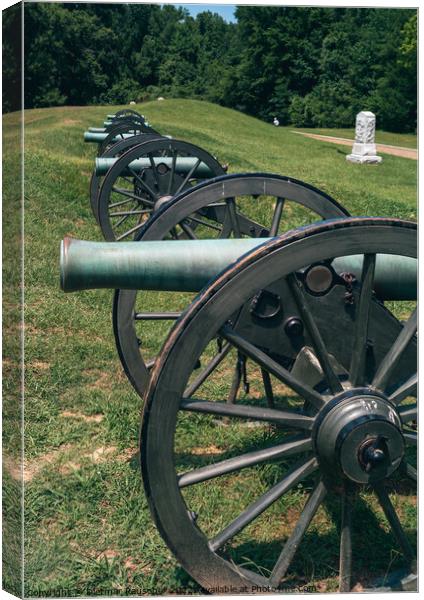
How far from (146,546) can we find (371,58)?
11915mm

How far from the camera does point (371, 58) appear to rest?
13.1m

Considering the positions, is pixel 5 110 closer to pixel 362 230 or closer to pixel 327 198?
pixel 362 230

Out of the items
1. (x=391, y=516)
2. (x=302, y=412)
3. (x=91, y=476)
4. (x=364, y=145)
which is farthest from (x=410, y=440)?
(x=364, y=145)

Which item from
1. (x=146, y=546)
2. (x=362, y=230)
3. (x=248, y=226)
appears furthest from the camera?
(x=248, y=226)

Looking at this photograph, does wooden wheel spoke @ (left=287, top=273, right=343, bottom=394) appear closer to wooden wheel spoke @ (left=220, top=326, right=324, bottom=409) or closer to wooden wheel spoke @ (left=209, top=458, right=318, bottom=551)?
wooden wheel spoke @ (left=220, top=326, right=324, bottom=409)

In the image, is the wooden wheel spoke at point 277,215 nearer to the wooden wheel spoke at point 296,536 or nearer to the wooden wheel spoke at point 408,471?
the wooden wheel spoke at point 408,471

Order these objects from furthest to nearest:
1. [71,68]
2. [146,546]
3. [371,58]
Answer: [371,58], [71,68], [146,546]

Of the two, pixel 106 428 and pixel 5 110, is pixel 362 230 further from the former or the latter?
pixel 106 428

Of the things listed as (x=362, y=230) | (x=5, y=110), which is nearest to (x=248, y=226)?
(x=362, y=230)

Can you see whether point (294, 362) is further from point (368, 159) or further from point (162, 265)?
point (368, 159)

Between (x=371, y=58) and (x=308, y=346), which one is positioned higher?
(x=371, y=58)

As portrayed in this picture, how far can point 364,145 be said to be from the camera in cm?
1736

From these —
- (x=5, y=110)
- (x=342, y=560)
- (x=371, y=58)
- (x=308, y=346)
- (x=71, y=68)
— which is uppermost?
(x=371, y=58)

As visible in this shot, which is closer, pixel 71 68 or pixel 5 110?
pixel 5 110
